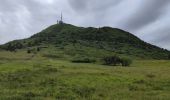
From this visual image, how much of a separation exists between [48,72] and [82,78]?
13.8 metres

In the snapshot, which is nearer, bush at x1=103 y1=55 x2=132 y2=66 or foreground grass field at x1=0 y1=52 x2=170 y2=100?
foreground grass field at x1=0 y1=52 x2=170 y2=100

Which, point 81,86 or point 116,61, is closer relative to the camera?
point 81,86

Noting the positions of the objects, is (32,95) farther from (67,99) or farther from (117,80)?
(117,80)

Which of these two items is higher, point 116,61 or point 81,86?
point 116,61

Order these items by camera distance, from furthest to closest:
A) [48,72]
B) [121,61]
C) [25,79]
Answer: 1. [121,61]
2. [48,72]
3. [25,79]

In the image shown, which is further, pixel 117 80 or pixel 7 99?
pixel 117 80

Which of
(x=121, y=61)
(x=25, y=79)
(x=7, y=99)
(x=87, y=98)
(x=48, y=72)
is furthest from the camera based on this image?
(x=121, y=61)

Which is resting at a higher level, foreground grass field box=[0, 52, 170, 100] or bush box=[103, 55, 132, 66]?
bush box=[103, 55, 132, 66]

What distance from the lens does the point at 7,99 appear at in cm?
3866

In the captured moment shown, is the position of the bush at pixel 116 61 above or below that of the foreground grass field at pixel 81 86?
above

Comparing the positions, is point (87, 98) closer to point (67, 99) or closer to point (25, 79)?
point (67, 99)

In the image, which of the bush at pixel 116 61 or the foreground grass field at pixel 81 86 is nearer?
the foreground grass field at pixel 81 86

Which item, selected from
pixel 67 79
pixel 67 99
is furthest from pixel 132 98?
pixel 67 79

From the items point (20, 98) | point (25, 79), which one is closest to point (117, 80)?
point (25, 79)
